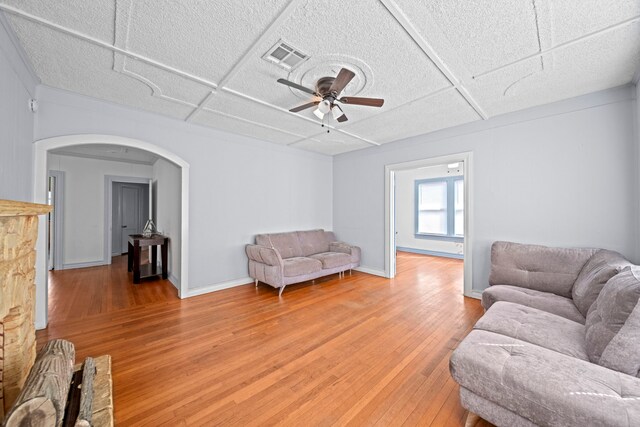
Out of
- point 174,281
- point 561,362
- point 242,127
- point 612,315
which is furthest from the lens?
point 174,281

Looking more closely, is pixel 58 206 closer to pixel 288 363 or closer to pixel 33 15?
pixel 33 15

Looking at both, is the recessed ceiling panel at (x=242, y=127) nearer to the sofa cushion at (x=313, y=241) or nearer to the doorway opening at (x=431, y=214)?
the sofa cushion at (x=313, y=241)

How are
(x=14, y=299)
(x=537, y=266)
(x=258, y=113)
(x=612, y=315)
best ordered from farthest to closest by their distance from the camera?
(x=258, y=113) < (x=537, y=266) < (x=612, y=315) < (x=14, y=299)

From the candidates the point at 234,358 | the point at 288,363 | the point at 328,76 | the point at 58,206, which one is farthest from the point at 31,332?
the point at 58,206

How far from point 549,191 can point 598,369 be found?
103 inches

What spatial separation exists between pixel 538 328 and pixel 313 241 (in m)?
3.79

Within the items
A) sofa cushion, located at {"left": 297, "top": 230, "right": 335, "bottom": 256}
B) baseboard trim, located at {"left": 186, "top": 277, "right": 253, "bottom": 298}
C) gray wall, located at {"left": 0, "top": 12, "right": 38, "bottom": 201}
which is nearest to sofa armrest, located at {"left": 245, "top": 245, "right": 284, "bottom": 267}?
baseboard trim, located at {"left": 186, "top": 277, "right": 253, "bottom": 298}

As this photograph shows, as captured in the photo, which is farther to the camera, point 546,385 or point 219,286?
point 219,286

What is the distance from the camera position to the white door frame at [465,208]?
371 centimetres

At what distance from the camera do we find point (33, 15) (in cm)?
168

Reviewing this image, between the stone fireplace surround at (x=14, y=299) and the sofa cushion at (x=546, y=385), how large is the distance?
7.56 feet

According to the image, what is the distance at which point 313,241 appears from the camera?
514 centimetres

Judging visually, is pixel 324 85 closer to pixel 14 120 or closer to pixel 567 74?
pixel 567 74

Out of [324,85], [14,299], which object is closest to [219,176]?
[324,85]
